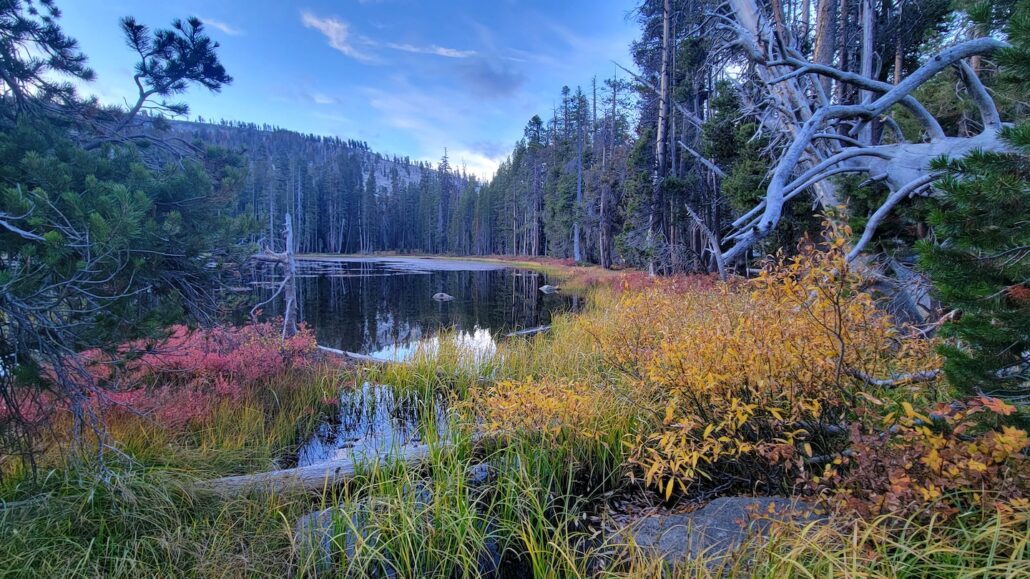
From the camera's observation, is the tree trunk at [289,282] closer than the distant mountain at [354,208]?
Yes

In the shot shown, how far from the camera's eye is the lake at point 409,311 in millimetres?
12031

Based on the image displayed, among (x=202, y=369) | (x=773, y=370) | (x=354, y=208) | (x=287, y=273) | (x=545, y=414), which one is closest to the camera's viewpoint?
(x=773, y=370)

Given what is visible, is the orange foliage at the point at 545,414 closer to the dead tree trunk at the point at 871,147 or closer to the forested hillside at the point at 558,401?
the forested hillside at the point at 558,401

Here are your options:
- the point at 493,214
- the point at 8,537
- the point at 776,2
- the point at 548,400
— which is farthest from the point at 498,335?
the point at 493,214

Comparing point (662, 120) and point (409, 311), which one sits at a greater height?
point (662, 120)

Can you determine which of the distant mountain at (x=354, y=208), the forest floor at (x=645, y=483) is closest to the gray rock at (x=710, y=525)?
the forest floor at (x=645, y=483)

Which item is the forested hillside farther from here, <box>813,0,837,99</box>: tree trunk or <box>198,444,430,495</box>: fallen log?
<box>813,0,837,99</box>: tree trunk

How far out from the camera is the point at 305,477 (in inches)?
152

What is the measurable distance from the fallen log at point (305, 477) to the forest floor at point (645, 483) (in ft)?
0.25

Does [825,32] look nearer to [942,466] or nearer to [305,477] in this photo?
[942,466]

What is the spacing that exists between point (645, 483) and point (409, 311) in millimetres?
14629

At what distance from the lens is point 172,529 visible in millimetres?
3059

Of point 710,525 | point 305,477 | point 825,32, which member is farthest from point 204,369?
point 825,32

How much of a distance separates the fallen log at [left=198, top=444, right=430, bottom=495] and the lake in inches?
156
